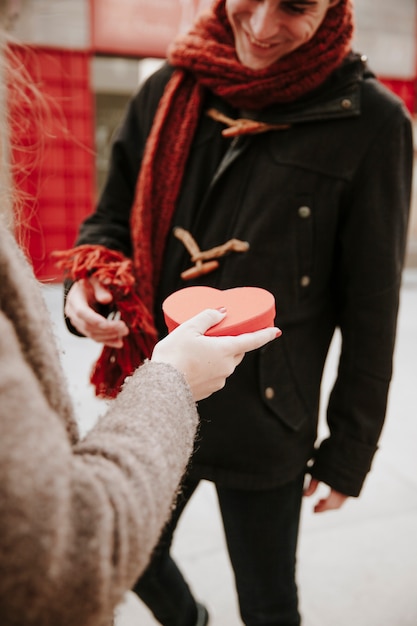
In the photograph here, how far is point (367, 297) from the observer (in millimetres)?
1012

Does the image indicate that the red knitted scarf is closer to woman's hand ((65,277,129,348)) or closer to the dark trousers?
woman's hand ((65,277,129,348))

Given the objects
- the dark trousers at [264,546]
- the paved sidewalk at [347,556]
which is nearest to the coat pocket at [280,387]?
the dark trousers at [264,546]

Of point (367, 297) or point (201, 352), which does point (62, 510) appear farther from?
point (367, 297)

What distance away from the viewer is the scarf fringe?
3.41 feet

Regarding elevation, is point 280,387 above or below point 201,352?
below

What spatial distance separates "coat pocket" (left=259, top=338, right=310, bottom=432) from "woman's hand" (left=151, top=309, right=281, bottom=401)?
1.15 feet

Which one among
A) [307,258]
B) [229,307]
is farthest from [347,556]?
[229,307]

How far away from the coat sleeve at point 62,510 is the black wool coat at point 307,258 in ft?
1.83

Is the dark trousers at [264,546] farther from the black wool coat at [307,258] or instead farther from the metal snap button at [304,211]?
the metal snap button at [304,211]

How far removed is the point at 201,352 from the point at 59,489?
0.83 ft

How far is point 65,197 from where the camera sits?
4.90 m

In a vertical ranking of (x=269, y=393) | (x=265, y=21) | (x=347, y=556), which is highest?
(x=265, y=21)

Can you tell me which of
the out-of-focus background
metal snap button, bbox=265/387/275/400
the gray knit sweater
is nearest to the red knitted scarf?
the out-of-focus background

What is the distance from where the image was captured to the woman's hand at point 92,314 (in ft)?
3.26
